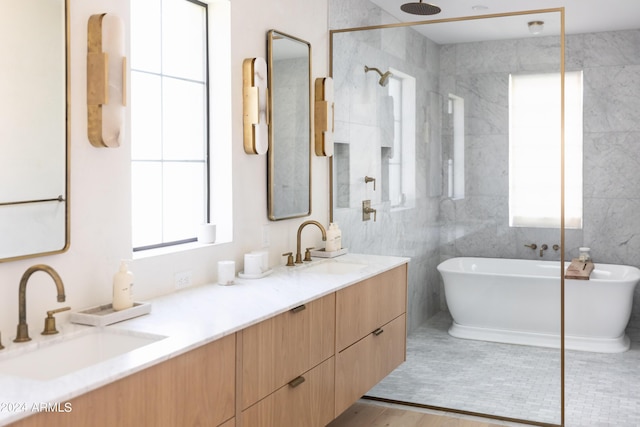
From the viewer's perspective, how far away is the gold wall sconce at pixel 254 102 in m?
3.30

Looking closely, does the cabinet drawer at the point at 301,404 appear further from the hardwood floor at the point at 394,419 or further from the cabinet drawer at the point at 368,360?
the hardwood floor at the point at 394,419

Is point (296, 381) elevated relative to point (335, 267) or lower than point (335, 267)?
lower

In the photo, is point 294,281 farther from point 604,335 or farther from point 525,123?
point 604,335

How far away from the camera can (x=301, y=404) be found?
9.08 feet

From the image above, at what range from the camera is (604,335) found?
5.04 m

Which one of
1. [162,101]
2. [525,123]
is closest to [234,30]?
[162,101]

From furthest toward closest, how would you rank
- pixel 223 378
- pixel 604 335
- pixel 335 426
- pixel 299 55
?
pixel 604 335 → pixel 299 55 → pixel 335 426 → pixel 223 378

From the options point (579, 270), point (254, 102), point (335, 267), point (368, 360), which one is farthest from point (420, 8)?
point (579, 270)

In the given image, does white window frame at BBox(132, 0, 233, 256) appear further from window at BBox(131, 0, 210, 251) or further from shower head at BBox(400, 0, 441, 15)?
shower head at BBox(400, 0, 441, 15)

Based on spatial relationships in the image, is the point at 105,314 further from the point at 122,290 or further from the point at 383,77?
the point at 383,77

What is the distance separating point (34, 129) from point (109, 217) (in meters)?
0.48

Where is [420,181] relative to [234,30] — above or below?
below

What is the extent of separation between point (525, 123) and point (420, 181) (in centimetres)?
68

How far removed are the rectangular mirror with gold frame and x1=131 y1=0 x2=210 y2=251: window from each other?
0.41 metres
